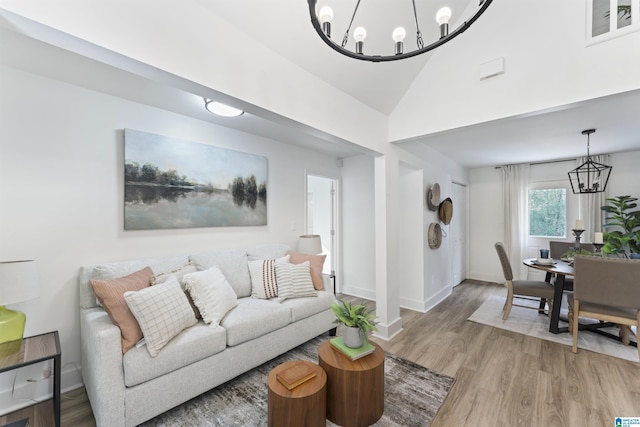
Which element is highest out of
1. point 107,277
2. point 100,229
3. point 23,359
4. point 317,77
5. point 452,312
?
point 317,77

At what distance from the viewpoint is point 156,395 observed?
1735mm

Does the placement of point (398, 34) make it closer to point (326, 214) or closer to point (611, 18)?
point (611, 18)

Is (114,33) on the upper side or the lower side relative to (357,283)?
upper

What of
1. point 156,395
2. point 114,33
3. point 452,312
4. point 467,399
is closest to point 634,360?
point 452,312

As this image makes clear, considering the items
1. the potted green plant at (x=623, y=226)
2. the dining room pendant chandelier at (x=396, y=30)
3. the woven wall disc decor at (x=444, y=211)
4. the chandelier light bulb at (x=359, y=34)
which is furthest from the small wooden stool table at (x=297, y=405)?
the potted green plant at (x=623, y=226)

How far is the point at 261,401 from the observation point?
199 centimetres

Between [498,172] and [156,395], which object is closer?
[156,395]

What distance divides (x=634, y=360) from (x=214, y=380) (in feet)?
12.8

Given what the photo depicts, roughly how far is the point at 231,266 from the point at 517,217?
17.8 feet

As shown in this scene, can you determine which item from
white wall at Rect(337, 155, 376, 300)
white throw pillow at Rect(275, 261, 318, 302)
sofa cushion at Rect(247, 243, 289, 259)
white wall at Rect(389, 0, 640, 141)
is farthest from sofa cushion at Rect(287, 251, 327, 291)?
white wall at Rect(389, 0, 640, 141)

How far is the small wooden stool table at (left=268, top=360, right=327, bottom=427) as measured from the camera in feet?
4.83

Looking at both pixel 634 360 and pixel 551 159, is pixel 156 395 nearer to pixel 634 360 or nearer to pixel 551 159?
pixel 634 360

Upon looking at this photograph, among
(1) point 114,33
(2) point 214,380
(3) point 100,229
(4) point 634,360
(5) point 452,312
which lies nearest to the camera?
(1) point 114,33

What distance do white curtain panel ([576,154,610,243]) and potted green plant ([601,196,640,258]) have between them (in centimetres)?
13
